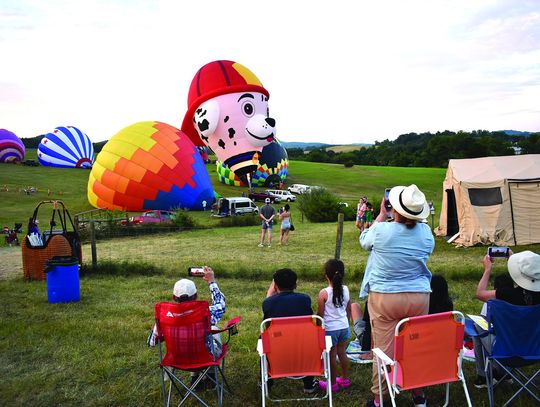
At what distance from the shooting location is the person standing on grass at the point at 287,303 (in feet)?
14.7

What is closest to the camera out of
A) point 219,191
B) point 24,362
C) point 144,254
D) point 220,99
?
point 24,362

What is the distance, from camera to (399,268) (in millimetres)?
3945

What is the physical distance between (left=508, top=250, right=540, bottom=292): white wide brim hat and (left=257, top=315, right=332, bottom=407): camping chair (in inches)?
66.7

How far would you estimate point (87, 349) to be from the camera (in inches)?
233

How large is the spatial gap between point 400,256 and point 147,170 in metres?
22.0

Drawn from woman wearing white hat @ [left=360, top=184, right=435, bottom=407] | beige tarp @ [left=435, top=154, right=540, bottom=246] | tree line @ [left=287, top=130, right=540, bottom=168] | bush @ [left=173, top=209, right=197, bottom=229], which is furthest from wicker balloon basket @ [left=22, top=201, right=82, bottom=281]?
tree line @ [left=287, top=130, right=540, bottom=168]

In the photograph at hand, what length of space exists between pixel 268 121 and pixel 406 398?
26096 mm

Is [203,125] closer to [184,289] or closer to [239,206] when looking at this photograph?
[239,206]

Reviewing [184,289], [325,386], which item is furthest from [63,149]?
[325,386]

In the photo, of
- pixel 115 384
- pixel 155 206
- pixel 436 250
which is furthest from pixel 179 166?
pixel 115 384

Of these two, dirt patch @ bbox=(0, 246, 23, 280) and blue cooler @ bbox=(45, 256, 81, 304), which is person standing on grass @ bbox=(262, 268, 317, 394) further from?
dirt patch @ bbox=(0, 246, 23, 280)

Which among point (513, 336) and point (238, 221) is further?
point (238, 221)

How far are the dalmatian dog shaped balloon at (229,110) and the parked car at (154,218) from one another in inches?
282

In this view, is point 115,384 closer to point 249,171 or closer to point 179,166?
point 179,166
